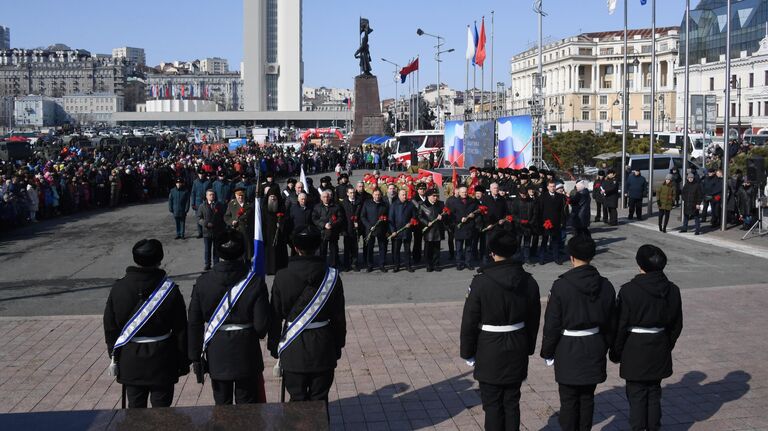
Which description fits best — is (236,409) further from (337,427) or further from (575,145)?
(575,145)

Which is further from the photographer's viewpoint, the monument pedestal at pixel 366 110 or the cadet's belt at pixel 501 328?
the monument pedestal at pixel 366 110

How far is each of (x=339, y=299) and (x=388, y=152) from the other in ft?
153

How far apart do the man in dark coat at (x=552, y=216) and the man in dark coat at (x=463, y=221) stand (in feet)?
4.57

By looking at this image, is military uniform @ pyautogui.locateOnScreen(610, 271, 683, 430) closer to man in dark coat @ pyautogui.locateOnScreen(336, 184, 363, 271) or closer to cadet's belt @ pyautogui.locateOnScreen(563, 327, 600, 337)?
cadet's belt @ pyautogui.locateOnScreen(563, 327, 600, 337)

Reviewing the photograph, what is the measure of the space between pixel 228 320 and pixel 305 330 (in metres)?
0.55

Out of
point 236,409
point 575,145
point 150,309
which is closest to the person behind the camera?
point 236,409

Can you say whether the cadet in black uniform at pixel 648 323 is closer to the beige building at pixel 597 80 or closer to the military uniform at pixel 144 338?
the military uniform at pixel 144 338

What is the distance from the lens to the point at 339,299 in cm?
598

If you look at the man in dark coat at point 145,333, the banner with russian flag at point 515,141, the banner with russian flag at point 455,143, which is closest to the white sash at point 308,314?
the man in dark coat at point 145,333

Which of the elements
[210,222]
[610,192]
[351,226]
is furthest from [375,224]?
[610,192]

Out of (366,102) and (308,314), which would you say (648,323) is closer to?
(308,314)

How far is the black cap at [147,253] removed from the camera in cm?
581

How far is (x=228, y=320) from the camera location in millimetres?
5828

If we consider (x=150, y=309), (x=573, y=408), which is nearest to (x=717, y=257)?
(x=573, y=408)
